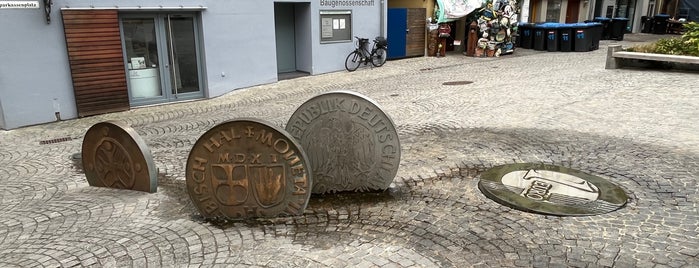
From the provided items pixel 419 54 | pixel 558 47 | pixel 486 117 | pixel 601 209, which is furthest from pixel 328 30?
pixel 601 209

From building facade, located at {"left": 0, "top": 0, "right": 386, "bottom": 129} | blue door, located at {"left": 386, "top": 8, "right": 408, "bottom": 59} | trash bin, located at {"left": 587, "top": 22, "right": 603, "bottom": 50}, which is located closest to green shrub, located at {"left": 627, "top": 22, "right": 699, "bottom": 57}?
trash bin, located at {"left": 587, "top": 22, "right": 603, "bottom": 50}

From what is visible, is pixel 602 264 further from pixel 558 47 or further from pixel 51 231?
pixel 558 47

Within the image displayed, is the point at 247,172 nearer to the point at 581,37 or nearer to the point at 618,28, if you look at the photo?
the point at 581,37

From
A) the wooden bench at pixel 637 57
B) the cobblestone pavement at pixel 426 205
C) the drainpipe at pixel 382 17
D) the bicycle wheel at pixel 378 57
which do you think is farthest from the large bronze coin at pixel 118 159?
the wooden bench at pixel 637 57

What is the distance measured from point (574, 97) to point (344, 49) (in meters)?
7.54

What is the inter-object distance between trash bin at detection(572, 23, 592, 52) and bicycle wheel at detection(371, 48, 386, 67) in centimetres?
815

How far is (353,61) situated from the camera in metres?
16.0

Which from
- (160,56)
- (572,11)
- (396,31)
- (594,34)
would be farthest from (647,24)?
(160,56)

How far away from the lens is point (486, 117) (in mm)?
8930

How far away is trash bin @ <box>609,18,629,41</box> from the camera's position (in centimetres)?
2486

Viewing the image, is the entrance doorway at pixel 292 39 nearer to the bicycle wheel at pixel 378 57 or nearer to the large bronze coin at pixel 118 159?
the bicycle wheel at pixel 378 57

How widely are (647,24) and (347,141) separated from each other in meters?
32.9

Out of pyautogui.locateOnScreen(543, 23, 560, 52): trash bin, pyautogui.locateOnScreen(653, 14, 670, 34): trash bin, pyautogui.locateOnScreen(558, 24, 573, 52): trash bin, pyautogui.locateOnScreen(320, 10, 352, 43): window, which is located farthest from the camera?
pyautogui.locateOnScreen(653, 14, 670, 34): trash bin

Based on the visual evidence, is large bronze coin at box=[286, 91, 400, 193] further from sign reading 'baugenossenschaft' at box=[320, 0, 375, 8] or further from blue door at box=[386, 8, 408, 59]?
blue door at box=[386, 8, 408, 59]
